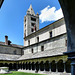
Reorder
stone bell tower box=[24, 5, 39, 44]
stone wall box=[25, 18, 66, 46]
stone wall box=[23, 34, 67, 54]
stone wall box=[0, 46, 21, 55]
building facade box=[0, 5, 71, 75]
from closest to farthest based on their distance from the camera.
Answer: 1. building facade box=[0, 5, 71, 75]
2. stone wall box=[23, 34, 67, 54]
3. stone wall box=[25, 18, 66, 46]
4. stone wall box=[0, 46, 21, 55]
5. stone bell tower box=[24, 5, 39, 44]

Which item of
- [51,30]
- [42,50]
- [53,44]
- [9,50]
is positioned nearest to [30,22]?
[9,50]

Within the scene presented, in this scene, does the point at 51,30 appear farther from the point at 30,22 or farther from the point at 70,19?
the point at 70,19

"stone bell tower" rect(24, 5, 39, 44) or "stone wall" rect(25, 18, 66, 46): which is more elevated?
"stone bell tower" rect(24, 5, 39, 44)

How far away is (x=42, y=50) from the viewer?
29672mm

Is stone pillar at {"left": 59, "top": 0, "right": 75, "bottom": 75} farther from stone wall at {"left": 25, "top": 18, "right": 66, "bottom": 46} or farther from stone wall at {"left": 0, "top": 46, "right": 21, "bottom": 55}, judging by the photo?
stone wall at {"left": 0, "top": 46, "right": 21, "bottom": 55}

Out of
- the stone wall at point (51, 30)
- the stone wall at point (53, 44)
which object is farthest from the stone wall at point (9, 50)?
the stone wall at point (53, 44)

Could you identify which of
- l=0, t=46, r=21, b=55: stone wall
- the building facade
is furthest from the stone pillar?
l=0, t=46, r=21, b=55: stone wall

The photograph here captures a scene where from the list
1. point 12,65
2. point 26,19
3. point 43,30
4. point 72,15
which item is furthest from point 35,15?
point 72,15

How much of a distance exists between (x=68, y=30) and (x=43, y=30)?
87.0 ft

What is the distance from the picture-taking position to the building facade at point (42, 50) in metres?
21.8

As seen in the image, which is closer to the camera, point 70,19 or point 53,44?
point 70,19

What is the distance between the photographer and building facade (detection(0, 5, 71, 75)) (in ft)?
71.4

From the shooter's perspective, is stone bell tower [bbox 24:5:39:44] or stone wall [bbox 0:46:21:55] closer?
stone wall [bbox 0:46:21:55]

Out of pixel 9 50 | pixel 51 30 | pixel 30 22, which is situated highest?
pixel 30 22
